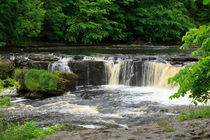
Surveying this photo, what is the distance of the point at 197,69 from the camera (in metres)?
5.41

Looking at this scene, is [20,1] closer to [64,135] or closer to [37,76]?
[37,76]

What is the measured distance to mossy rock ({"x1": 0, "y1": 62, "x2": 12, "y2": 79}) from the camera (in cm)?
1617

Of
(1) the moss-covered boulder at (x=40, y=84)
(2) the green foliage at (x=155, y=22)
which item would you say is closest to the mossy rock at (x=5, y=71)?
(1) the moss-covered boulder at (x=40, y=84)

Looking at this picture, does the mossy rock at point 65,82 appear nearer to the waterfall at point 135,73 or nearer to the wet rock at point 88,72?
the wet rock at point 88,72

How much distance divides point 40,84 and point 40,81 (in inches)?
5.7

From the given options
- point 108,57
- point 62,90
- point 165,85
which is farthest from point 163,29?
point 62,90

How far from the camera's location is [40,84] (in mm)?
13461

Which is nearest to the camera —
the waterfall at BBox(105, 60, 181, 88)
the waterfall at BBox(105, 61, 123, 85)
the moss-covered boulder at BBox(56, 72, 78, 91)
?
the moss-covered boulder at BBox(56, 72, 78, 91)

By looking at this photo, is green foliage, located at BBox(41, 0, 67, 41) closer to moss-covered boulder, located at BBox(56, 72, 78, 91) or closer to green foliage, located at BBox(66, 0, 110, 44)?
green foliage, located at BBox(66, 0, 110, 44)

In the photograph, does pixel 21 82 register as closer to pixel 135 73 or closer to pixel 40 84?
pixel 40 84

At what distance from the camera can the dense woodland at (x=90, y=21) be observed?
24.7 metres

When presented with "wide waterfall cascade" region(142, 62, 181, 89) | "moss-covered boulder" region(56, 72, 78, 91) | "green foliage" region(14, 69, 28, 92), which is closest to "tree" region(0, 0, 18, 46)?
"green foliage" region(14, 69, 28, 92)

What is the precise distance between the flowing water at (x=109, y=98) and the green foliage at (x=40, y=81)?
73 centimetres

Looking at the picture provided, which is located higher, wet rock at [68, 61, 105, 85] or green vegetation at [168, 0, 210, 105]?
green vegetation at [168, 0, 210, 105]
